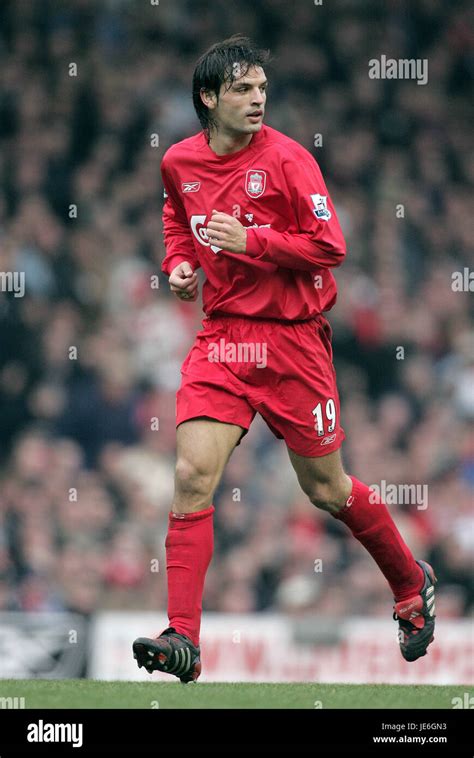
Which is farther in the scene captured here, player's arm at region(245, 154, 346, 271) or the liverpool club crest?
the liverpool club crest

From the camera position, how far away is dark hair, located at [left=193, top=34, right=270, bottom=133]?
19.8 ft

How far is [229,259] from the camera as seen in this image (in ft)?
19.9

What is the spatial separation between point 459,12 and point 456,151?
1.55 m

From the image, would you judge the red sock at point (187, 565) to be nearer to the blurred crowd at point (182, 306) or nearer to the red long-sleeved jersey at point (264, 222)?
the red long-sleeved jersey at point (264, 222)

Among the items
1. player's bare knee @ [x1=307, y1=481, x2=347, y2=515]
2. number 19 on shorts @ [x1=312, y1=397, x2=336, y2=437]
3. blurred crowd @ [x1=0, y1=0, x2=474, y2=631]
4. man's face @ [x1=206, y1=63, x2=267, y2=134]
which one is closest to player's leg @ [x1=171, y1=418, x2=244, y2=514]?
number 19 on shorts @ [x1=312, y1=397, x2=336, y2=437]

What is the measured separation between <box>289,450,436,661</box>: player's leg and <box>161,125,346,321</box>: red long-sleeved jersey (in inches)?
25.2

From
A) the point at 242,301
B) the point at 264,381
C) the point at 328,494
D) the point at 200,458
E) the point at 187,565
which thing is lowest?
the point at 187,565

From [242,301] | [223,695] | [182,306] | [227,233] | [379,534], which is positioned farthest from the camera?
[182,306]

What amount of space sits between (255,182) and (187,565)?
1.50m

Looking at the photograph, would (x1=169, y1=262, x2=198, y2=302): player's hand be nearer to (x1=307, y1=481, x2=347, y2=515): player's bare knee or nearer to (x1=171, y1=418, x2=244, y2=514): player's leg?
(x1=171, y1=418, x2=244, y2=514): player's leg

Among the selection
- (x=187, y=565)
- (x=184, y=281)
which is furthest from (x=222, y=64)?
(x=187, y=565)

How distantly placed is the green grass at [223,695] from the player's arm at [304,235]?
1649 mm

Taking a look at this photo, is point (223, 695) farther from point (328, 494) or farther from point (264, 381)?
point (264, 381)

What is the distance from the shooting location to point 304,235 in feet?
19.6
